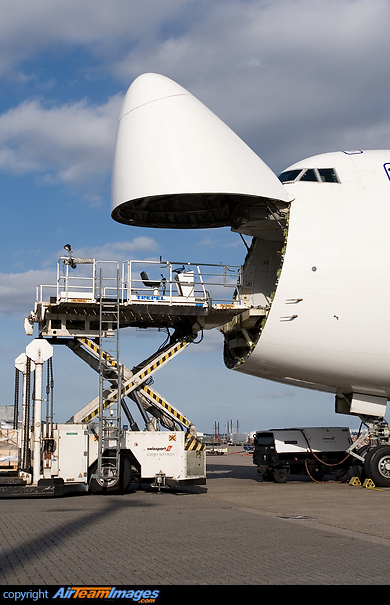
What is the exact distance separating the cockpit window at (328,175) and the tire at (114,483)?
1019 centimetres

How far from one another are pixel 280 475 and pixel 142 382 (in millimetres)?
6574

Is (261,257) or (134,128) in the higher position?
(134,128)

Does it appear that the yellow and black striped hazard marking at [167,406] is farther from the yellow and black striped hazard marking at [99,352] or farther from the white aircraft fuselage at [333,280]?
the white aircraft fuselage at [333,280]

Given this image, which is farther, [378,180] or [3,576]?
[378,180]

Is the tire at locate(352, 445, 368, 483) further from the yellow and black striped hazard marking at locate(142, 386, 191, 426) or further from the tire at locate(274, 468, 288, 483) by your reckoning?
the yellow and black striped hazard marking at locate(142, 386, 191, 426)

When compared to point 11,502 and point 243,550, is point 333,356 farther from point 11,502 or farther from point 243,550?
point 243,550

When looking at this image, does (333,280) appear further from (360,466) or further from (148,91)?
(148,91)

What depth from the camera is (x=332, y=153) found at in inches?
881

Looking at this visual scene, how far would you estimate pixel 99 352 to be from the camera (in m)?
21.7

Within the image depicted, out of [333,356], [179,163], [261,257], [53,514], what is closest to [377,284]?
[333,356]

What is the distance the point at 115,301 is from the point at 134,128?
520 centimetres

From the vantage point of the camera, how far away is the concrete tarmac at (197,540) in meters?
8.44

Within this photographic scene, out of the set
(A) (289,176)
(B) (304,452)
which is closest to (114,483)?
(B) (304,452)

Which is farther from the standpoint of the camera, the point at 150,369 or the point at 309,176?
the point at 150,369
